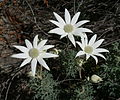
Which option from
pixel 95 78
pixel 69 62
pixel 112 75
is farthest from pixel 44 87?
pixel 112 75

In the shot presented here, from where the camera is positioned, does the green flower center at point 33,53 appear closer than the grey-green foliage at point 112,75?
Yes

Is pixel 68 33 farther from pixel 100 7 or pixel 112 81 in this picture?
pixel 100 7

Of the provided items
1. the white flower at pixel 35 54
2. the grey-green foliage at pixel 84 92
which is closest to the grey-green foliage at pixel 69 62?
the grey-green foliage at pixel 84 92

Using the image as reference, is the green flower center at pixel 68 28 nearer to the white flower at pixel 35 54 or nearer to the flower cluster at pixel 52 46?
the flower cluster at pixel 52 46

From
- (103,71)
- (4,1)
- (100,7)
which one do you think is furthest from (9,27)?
(103,71)

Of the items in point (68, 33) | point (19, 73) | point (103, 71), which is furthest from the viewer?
point (19, 73)

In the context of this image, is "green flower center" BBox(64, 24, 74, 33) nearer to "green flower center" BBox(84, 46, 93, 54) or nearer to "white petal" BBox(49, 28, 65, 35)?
"white petal" BBox(49, 28, 65, 35)
